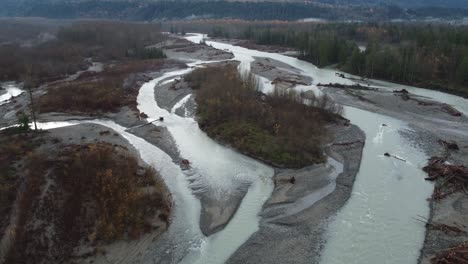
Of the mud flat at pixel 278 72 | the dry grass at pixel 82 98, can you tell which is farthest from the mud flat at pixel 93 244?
the mud flat at pixel 278 72

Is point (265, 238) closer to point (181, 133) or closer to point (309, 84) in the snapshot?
point (181, 133)

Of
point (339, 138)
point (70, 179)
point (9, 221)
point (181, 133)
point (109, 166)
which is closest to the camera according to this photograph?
point (9, 221)

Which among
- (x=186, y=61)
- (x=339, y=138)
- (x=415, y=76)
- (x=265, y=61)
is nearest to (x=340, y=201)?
(x=339, y=138)

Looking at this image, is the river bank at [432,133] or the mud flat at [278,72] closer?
the river bank at [432,133]

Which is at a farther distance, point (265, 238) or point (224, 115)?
point (224, 115)

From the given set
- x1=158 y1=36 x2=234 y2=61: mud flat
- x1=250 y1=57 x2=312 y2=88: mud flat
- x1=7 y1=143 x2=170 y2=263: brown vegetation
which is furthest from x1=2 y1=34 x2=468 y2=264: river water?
x1=158 y1=36 x2=234 y2=61: mud flat

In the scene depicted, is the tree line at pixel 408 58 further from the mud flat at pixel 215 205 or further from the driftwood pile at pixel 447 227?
the mud flat at pixel 215 205
